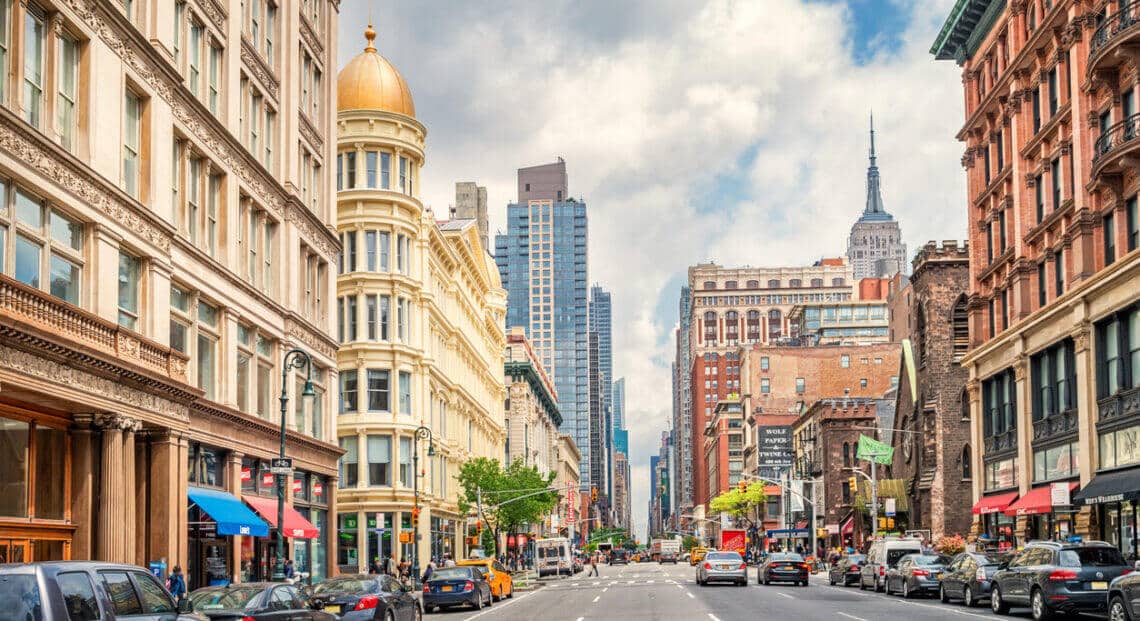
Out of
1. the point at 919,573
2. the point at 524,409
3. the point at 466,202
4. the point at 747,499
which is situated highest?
the point at 466,202

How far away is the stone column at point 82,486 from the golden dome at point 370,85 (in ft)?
133

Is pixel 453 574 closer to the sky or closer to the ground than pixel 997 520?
closer to the ground

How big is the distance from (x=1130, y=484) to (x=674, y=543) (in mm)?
136867

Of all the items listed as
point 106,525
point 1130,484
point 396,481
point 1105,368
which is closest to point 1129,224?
point 1105,368

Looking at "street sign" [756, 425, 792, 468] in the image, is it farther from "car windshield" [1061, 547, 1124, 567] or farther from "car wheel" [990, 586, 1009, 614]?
"car windshield" [1061, 547, 1124, 567]

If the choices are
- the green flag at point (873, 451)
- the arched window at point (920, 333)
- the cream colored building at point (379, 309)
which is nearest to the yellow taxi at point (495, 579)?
the cream colored building at point (379, 309)

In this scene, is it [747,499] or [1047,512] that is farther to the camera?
[747,499]

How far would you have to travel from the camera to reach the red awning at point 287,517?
40.0 meters

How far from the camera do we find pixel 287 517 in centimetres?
4200

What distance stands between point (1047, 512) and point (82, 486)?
36.6 meters

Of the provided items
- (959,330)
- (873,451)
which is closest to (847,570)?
(959,330)

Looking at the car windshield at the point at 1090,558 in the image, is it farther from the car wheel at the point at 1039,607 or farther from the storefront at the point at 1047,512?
the storefront at the point at 1047,512

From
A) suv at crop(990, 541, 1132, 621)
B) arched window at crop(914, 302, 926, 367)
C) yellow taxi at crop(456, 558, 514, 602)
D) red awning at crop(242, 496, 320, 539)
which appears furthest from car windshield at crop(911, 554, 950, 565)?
arched window at crop(914, 302, 926, 367)

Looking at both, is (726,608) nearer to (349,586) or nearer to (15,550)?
(349,586)
